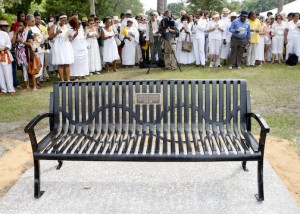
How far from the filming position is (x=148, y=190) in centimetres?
405

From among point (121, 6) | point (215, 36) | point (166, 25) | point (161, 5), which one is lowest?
point (215, 36)

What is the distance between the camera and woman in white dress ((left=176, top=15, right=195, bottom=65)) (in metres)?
13.8

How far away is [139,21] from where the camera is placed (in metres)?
14.8

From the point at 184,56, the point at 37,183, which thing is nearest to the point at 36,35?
the point at 184,56

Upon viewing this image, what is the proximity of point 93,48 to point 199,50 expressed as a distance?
382 centimetres

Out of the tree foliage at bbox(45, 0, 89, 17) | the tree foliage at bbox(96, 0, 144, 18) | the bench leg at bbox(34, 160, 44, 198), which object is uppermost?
the tree foliage at bbox(96, 0, 144, 18)

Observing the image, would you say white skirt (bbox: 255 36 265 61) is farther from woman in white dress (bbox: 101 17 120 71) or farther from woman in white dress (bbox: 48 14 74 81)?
woman in white dress (bbox: 48 14 74 81)

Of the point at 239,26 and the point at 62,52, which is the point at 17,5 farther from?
the point at 239,26

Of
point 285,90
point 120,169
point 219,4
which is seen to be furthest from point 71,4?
point 120,169

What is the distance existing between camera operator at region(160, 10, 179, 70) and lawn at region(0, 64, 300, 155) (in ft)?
1.50

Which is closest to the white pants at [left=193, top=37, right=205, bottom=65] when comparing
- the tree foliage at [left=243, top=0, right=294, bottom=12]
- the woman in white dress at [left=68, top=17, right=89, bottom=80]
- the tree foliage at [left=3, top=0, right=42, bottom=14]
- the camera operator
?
the camera operator

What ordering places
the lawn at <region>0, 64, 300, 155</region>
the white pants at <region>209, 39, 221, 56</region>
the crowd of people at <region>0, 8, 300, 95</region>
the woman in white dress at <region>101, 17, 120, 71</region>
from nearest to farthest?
1. the lawn at <region>0, 64, 300, 155</region>
2. the crowd of people at <region>0, 8, 300, 95</region>
3. the woman in white dress at <region>101, 17, 120, 71</region>
4. the white pants at <region>209, 39, 221, 56</region>

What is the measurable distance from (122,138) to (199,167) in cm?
98

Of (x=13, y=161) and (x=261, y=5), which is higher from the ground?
(x=261, y=5)
